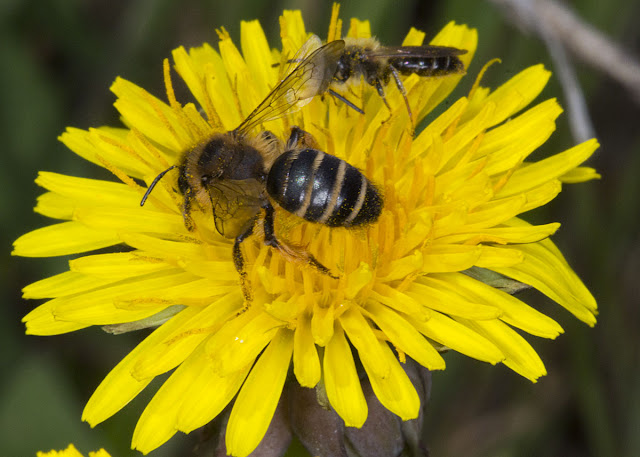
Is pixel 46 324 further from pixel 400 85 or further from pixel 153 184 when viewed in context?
pixel 400 85

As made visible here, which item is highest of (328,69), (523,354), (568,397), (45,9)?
(45,9)

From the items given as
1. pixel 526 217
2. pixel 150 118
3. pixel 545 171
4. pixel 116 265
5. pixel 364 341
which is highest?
pixel 150 118

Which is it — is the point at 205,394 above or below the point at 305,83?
below

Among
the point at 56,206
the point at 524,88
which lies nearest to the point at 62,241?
the point at 56,206

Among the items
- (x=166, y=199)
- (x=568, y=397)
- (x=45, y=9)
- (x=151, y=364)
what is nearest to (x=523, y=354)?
(x=151, y=364)

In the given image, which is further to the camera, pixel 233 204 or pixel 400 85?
pixel 400 85

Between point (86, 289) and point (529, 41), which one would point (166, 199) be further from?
point (529, 41)
